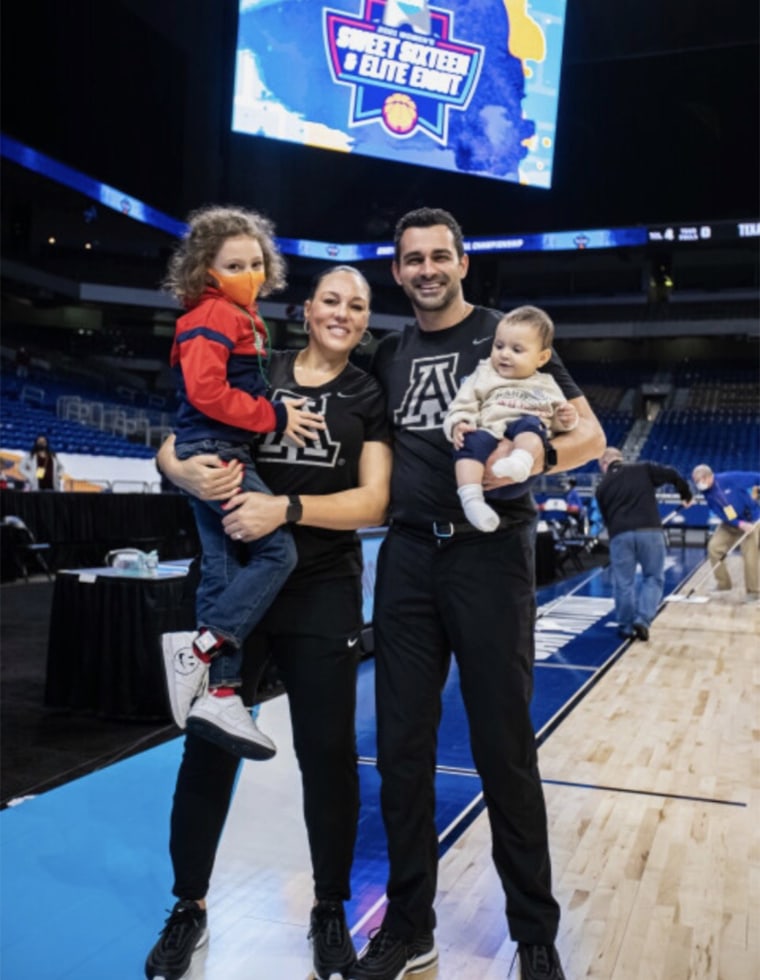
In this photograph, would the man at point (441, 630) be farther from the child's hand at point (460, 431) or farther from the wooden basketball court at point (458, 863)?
the wooden basketball court at point (458, 863)

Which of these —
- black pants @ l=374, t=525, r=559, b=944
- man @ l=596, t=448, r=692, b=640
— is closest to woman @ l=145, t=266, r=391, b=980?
black pants @ l=374, t=525, r=559, b=944

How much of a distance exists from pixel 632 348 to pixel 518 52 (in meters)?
18.1

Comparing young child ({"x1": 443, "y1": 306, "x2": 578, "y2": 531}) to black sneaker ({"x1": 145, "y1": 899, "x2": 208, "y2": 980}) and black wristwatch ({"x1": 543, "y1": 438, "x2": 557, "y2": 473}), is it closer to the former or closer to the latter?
black wristwatch ({"x1": 543, "y1": 438, "x2": 557, "y2": 473})

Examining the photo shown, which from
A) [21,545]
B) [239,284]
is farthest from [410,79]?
[239,284]

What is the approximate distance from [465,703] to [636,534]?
585cm

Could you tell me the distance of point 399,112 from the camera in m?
16.1

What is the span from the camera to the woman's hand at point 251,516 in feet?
6.95

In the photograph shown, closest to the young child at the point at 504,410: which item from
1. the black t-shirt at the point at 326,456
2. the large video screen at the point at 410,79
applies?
the black t-shirt at the point at 326,456

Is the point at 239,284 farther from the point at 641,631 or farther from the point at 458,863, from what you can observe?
the point at 641,631

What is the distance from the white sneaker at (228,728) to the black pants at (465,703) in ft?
1.15

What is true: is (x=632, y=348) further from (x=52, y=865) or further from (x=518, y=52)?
(x=52, y=865)

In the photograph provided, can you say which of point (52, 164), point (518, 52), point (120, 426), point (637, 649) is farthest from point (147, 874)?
point (52, 164)

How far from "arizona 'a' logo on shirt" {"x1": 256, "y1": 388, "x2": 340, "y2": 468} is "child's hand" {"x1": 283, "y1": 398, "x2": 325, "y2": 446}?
0.08 ft

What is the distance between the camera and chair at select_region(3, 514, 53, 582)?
1049cm
